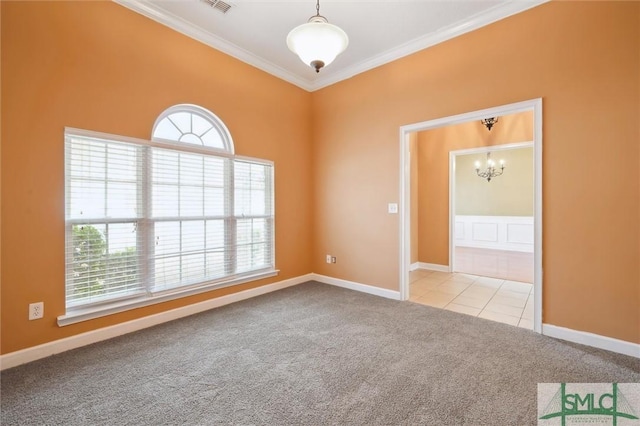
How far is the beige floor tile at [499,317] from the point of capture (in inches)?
116

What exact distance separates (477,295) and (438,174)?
2.46 meters

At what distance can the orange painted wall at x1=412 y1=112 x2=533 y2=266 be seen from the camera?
4.85 m

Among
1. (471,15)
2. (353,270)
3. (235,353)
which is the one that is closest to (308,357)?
(235,353)

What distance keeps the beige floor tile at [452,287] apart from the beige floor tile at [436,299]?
16 centimetres

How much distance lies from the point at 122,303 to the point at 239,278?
1.29m

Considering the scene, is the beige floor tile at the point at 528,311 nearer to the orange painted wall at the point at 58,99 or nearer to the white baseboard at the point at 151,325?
the white baseboard at the point at 151,325

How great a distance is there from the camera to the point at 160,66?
2924mm

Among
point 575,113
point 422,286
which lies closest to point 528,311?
point 422,286

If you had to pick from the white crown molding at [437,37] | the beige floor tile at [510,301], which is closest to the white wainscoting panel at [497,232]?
the beige floor tile at [510,301]

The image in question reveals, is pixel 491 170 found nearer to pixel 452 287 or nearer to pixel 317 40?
pixel 452 287

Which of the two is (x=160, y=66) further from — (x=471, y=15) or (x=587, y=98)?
(x=587, y=98)

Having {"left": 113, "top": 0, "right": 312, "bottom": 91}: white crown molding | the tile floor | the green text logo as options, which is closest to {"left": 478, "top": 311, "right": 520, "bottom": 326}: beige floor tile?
the tile floor

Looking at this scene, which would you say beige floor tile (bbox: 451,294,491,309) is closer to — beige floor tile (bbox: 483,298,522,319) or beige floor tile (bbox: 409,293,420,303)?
beige floor tile (bbox: 483,298,522,319)

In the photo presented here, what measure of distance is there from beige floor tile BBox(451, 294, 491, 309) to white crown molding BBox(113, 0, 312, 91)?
Answer: 3986 millimetres
